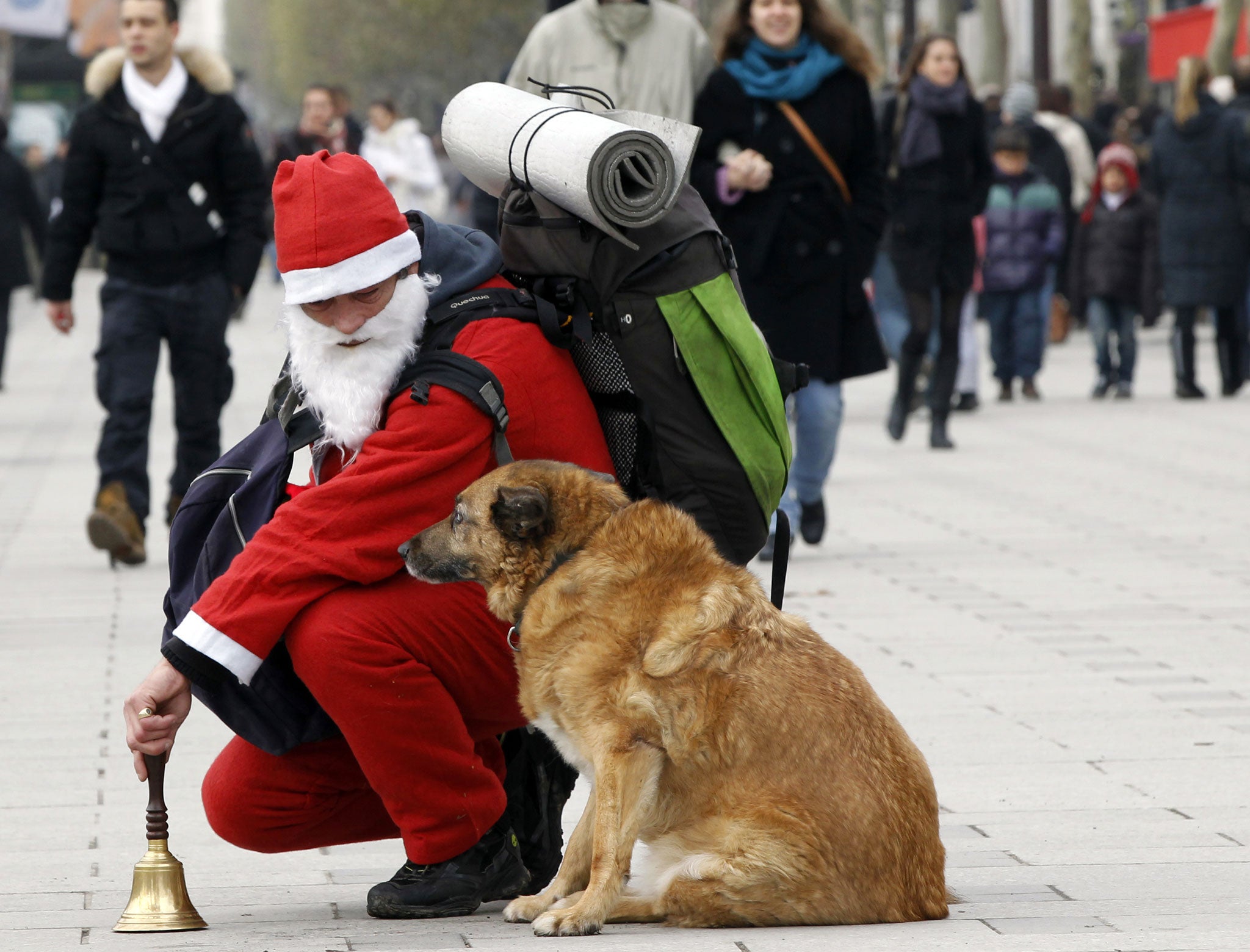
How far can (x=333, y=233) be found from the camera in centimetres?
414

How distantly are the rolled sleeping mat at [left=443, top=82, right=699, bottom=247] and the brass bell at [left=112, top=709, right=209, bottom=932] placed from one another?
4.30 feet

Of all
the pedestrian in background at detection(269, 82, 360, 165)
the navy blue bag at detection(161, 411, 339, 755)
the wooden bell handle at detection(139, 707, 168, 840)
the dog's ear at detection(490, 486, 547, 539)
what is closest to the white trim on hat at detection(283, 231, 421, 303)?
the navy blue bag at detection(161, 411, 339, 755)

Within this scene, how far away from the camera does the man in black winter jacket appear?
895 centimetres

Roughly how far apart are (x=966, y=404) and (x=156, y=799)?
11734 mm

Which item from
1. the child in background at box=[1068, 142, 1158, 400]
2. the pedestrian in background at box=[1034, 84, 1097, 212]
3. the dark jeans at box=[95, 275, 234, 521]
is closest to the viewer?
the dark jeans at box=[95, 275, 234, 521]

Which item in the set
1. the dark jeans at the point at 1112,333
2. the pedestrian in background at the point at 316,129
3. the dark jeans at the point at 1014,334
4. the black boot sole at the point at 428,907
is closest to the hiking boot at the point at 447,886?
the black boot sole at the point at 428,907

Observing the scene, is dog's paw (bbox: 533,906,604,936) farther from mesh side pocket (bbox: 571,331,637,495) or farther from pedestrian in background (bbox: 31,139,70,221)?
pedestrian in background (bbox: 31,139,70,221)

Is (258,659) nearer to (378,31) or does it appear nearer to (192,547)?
(192,547)

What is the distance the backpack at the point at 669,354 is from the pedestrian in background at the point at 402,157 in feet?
58.4

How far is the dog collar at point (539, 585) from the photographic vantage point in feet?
12.9

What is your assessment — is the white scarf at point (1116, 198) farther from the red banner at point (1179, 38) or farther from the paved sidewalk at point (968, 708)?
the red banner at point (1179, 38)

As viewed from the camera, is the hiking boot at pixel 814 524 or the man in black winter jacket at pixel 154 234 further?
the hiking boot at pixel 814 524

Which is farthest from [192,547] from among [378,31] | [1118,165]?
[378,31]

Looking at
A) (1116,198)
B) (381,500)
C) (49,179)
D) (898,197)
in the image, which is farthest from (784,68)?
(49,179)
